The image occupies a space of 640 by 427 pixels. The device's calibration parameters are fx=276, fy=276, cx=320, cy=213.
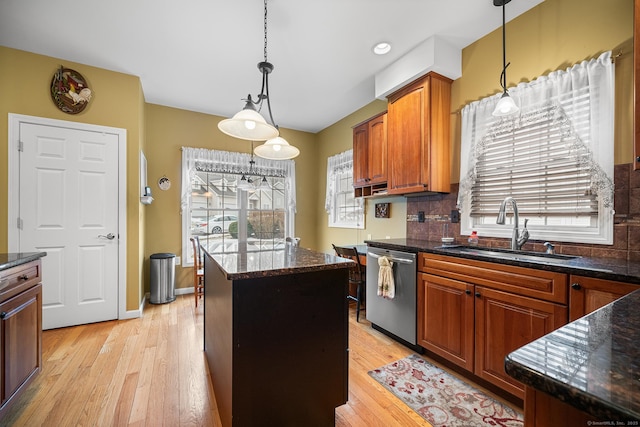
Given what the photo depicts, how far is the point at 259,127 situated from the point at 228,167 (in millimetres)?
2772

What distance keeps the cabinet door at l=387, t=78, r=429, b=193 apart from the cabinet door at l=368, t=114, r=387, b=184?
0.54 feet

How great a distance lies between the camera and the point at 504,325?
1810mm

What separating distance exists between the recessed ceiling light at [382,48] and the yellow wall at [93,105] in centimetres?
277

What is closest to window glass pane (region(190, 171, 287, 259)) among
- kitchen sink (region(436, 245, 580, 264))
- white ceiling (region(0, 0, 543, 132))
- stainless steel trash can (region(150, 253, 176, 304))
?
stainless steel trash can (region(150, 253, 176, 304))

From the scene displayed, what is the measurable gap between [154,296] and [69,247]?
1.20 m

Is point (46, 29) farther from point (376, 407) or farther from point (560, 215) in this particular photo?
point (560, 215)

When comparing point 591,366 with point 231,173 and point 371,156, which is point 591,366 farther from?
point 231,173

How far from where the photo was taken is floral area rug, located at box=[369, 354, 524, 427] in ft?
5.46

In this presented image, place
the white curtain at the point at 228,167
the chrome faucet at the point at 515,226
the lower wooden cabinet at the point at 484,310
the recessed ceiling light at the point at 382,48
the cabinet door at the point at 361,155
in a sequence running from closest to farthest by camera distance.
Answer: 1. the lower wooden cabinet at the point at 484,310
2. the chrome faucet at the point at 515,226
3. the recessed ceiling light at the point at 382,48
4. the cabinet door at the point at 361,155
5. the white curtain at the point at 228,167

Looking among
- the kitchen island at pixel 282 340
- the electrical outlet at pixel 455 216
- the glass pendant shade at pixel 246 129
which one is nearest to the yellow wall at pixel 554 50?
the electrical outlet at pixel 455 216

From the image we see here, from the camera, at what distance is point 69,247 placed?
299 cm

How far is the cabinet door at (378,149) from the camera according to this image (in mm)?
3244

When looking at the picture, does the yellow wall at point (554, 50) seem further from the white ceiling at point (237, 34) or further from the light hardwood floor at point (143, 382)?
the light hardwood floor at point (143, 382)

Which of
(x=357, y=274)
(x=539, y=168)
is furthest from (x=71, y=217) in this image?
(x=539, y=168)
